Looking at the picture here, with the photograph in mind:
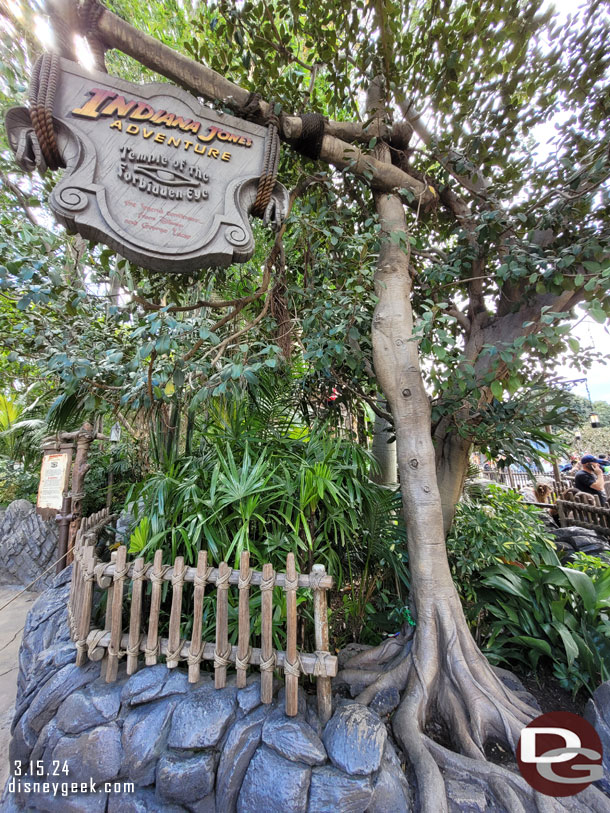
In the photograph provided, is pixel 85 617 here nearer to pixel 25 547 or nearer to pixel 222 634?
pixel 222 634

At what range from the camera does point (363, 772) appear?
1557 millimetres

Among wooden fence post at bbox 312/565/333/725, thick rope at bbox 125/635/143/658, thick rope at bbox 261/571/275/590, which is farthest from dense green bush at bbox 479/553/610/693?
thick rope at bbox 125/635/143/658

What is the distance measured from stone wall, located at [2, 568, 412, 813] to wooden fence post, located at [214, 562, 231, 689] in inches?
3.1

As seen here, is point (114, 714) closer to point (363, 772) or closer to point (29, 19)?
point (363, 772)

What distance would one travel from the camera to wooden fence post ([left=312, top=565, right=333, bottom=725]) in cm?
184

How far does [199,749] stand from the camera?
5.53 ft

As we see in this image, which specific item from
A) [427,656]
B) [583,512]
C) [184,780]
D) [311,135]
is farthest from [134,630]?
[583,512]

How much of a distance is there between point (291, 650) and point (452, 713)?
1.02 metres

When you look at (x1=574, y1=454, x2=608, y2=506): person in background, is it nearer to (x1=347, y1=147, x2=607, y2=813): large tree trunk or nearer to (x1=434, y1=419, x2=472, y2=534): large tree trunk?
(x1=434, y1=419, x2=472, y2=534): large tree trunk

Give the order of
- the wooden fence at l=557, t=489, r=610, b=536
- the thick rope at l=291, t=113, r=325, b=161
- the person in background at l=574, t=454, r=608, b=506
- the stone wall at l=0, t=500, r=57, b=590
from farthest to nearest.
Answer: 1. the person in background at l=574, t=454, r=608, b=506
2. the stone wall at l=0, t=500, r=57, b=590
3. the wooden fence at l=557, t=489, r=610, b=536
4. the thick rope at l=291, t=113, r=325, b=161

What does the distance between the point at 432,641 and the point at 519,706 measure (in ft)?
1.76

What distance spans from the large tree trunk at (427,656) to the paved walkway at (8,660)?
2.38 m

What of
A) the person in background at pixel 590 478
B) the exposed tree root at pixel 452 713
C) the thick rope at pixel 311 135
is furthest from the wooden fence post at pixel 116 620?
the person in background at pixel 590 478

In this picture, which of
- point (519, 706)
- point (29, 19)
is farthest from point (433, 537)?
point (29, 19)
